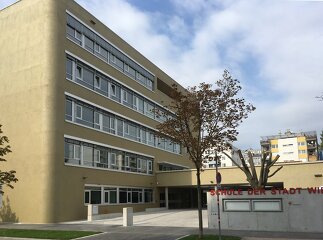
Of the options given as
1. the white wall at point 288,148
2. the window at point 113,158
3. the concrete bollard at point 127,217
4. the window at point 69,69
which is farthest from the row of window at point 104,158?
the white wall at point 288,148

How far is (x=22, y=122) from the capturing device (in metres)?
33.1

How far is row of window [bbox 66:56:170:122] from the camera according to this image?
117 feet

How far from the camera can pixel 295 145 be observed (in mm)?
121250

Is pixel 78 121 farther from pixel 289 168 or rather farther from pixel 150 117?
pixel 289 168

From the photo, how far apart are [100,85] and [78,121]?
18.8 feet

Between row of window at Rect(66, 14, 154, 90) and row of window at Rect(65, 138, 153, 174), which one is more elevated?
row of window at Rect(66, 14, 154, 90)

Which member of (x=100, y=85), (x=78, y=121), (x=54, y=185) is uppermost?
(x=100, y=85)

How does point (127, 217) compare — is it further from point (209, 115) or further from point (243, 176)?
point (243, 176)

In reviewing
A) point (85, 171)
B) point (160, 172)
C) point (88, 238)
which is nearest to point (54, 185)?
point (85, 171)

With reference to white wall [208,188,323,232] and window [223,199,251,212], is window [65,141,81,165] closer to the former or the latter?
window [223,199,251,212]

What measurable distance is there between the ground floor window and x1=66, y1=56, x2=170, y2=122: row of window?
8.32 metres

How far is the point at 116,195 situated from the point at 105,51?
46.5 ft

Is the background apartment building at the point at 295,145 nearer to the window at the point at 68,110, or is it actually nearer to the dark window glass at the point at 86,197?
the dark window glass at the point at 86,197

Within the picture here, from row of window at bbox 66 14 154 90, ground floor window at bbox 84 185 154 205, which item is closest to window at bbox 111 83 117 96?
row of window at bbox 66 14 154 90
